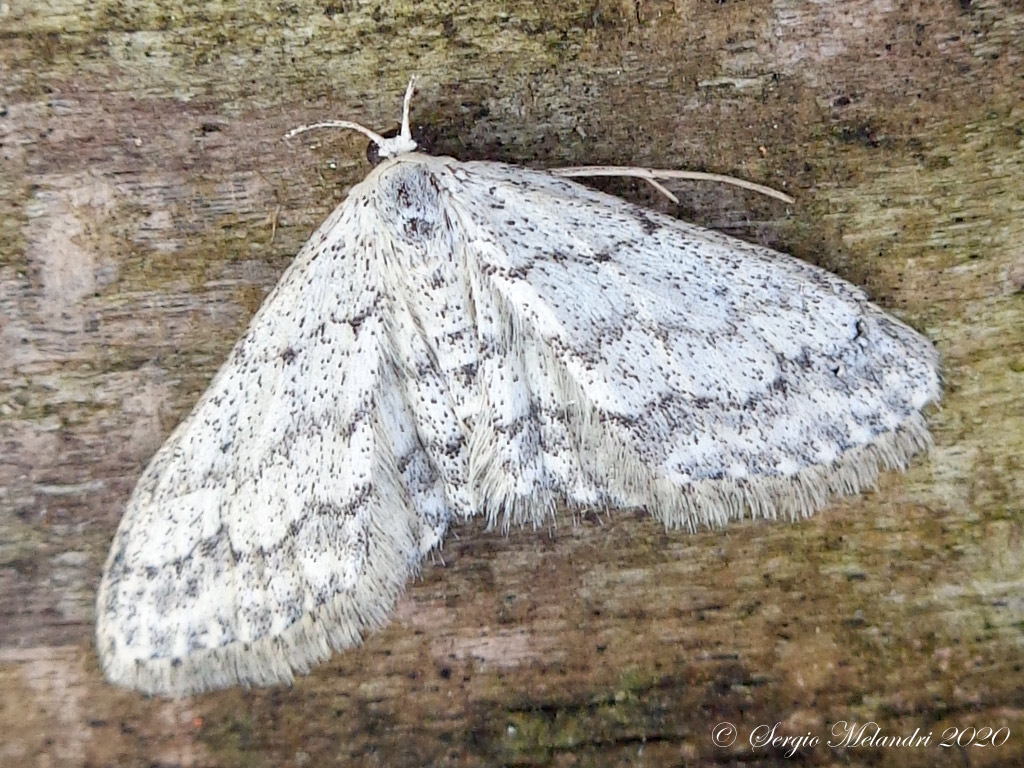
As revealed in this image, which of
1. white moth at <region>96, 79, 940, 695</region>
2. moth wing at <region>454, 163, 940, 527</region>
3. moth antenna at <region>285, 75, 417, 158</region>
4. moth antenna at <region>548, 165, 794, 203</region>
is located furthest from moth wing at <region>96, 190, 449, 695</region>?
moth antenna at <region>548, 165, 794, 203</region>

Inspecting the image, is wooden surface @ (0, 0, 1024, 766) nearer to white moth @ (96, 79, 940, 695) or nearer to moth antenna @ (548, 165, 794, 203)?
moth antenna @ (548, 165, 794, 203)

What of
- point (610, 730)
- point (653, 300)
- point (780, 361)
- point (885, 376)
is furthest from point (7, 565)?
point (885, 376)

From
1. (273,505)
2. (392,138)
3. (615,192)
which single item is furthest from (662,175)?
(273,505)

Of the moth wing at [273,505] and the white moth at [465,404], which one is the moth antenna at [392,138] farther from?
the moth wing at [273,505]

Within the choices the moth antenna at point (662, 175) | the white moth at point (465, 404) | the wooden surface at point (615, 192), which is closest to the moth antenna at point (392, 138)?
the white moth at point (465, 404)

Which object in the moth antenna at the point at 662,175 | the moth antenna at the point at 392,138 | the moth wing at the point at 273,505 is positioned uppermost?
the moth antenna at the point at 392,138

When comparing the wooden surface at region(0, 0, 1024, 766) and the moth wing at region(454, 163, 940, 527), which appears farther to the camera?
the wooden surface at region(0, 0, 1024, 766)
